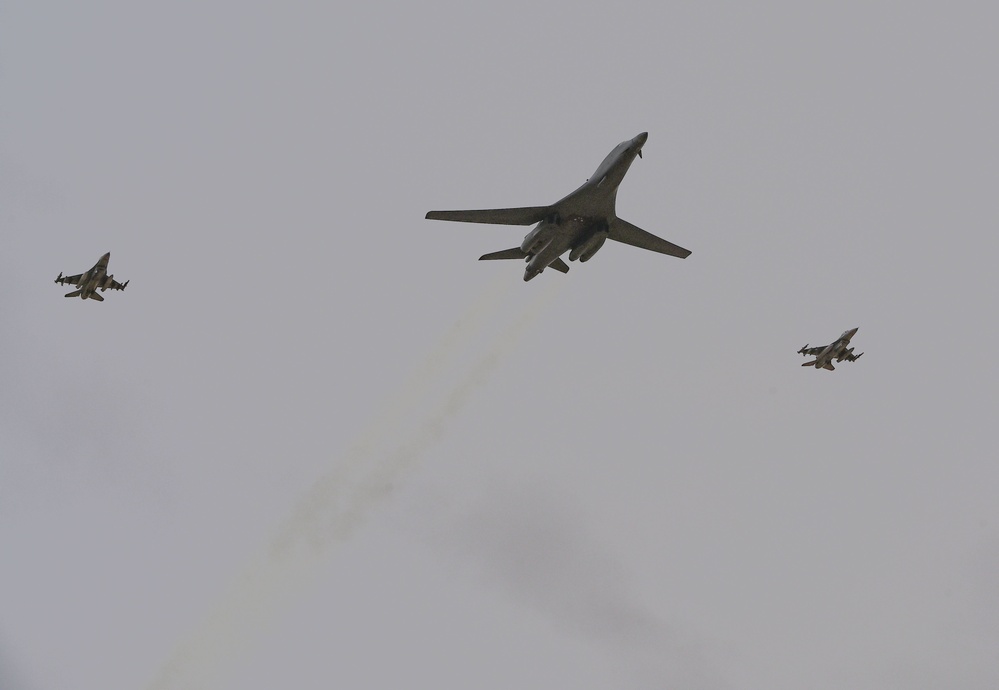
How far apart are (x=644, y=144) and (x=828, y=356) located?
27.5 metres

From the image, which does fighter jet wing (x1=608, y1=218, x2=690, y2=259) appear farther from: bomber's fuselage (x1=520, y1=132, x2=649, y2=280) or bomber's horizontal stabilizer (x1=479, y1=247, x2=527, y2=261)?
bomber's horizontal stabilizer (x1=479, y1=247, x2=527, y2=261)

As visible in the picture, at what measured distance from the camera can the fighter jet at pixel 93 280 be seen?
287ft

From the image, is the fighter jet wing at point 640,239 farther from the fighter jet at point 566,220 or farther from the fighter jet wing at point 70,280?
the fighter jet wing at point 70,280

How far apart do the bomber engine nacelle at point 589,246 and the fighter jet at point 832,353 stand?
22.1 m

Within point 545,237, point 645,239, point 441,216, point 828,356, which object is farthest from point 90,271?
point 828,356

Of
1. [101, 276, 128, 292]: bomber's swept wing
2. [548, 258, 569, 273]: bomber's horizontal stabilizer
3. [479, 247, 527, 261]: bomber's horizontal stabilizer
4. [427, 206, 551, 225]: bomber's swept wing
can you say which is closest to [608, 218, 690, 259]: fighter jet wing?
[548, 258, 569, 273]: bomber's horizontal stabilizer

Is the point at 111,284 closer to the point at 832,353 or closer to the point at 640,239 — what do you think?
the point at 640,239

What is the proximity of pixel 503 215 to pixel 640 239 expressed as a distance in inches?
465

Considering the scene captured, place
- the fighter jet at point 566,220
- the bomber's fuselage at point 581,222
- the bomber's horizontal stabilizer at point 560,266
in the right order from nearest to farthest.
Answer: the bomber's fuselage at point 581,222 → the fighter jet at point 566,220 → the bomber's horizontal stabilizer at point 560,266

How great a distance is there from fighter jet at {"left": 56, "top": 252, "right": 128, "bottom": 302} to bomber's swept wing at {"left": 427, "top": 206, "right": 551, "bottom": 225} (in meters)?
31.3

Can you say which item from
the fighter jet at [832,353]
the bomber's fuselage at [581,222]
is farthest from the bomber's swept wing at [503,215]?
the fighter jet at [832,353]

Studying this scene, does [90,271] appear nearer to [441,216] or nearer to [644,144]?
[441,216]

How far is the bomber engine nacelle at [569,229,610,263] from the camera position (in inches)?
3103

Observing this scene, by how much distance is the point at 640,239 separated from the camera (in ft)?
273
